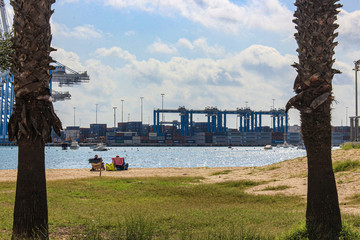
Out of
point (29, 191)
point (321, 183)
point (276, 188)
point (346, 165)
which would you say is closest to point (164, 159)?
point (346, 165)

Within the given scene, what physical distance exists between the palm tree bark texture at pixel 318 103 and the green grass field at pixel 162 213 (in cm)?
62

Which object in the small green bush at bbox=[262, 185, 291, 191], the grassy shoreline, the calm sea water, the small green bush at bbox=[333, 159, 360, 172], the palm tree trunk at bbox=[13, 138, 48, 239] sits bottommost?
the calm sea water

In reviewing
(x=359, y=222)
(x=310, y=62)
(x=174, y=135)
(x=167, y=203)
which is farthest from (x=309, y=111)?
(x=174, y=135)

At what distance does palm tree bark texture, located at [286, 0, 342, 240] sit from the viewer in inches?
287

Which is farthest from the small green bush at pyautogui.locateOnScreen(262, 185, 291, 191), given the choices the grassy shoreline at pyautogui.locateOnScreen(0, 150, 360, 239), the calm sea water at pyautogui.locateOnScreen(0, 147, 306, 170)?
the calm sea water at pyautogui.locateOnScreen(0, 147, 306, 170)

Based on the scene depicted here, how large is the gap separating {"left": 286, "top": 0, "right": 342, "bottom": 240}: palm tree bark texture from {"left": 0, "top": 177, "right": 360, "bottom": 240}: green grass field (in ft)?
2.04

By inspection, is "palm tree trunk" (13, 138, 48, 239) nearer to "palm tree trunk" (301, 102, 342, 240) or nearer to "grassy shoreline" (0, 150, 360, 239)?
"grassy shoreline" (0, 150, 360, 239)

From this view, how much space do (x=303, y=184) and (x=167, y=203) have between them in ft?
25.1

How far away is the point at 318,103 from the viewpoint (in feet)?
24.2

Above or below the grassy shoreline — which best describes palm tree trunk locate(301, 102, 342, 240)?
above

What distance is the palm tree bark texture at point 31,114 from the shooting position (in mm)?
6535

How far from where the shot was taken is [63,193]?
15.7 m

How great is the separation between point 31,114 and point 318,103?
4.91m

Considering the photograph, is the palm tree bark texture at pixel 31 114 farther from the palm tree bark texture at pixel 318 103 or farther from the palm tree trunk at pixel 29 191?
the palm tree bark texture at pixel 318 103
